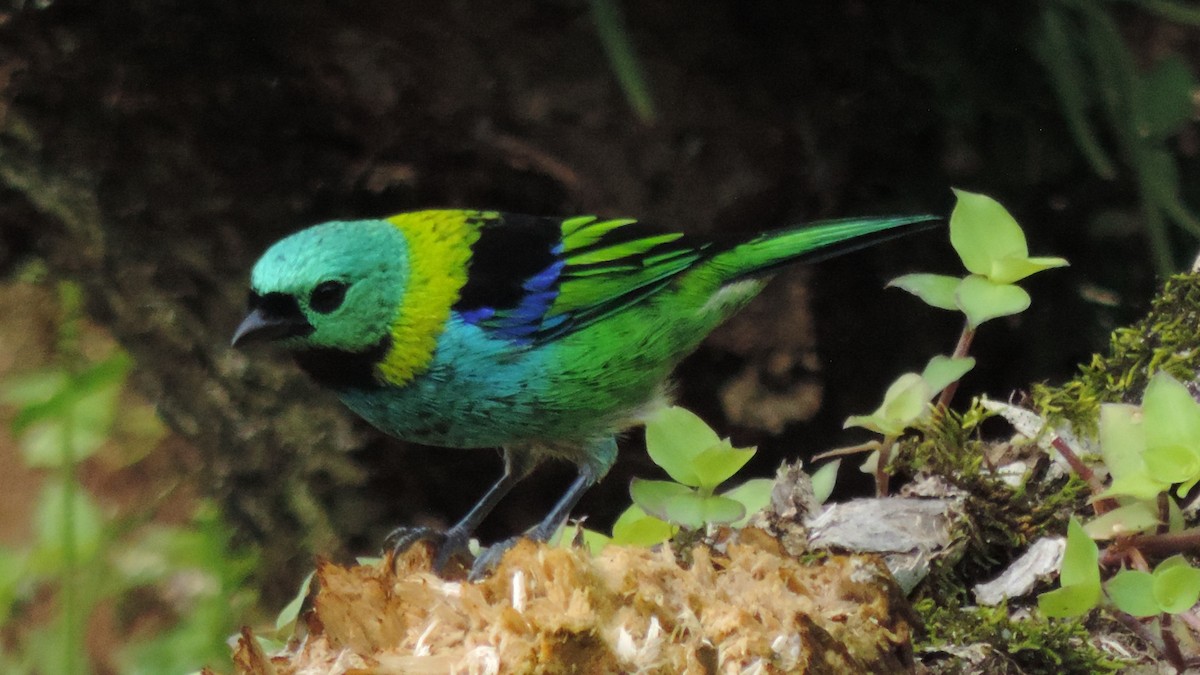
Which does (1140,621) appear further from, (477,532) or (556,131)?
(477,532)

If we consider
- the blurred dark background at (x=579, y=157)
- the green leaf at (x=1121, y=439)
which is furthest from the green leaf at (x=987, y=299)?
the blurred dark background at (x=579, y=157)

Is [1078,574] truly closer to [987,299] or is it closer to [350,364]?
[987,299]

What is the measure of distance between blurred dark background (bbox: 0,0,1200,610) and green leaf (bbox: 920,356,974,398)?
4.49 feet

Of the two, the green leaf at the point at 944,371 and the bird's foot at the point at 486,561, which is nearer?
the green leaf at the point at 944,371

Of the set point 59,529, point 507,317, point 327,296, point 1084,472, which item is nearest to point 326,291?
point 327,296

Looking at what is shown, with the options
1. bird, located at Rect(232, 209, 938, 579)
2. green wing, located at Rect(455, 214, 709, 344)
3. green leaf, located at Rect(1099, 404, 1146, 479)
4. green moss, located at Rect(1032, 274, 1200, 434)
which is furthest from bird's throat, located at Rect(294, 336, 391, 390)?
green leaf, located at Rect(1099, 404, 1146, 479)

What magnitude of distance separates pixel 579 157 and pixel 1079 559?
186 cm

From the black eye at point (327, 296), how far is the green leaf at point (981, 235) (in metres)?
0.97

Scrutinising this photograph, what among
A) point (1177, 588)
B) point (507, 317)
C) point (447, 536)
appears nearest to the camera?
point (1177, 588)

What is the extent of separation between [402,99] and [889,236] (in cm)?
124

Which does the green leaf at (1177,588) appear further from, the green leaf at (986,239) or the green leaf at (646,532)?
the green leaf at (646,532)

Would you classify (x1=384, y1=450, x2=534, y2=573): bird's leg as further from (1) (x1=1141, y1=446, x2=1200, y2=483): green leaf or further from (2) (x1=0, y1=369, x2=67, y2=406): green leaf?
(2) (x1=0, y1=369, x2=67, y2=406): green leaf

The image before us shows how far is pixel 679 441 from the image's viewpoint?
122 cm

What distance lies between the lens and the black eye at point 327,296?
70.2 inches
